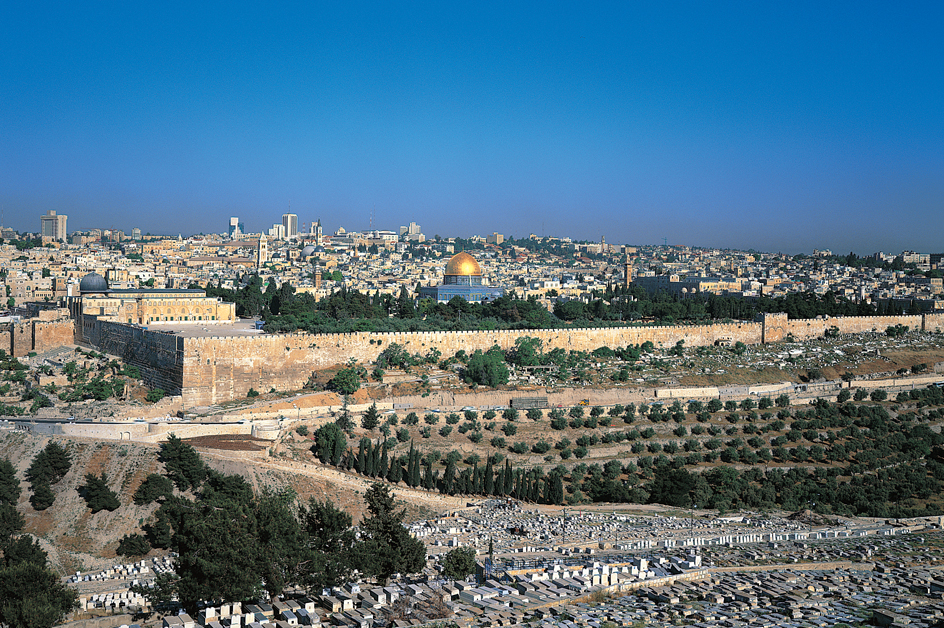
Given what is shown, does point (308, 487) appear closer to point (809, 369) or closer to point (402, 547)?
point (402, 547)

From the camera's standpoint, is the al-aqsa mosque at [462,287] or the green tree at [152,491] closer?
the green tree at [152,491]

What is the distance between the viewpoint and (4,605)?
44.2 ft

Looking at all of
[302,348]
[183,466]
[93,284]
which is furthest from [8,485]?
[93,284]

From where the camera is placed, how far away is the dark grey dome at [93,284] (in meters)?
41.7

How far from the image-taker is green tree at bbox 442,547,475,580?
15.3 metres

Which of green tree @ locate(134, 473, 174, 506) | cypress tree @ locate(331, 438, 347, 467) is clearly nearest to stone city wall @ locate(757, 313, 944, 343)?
cypress tree @ locate(331, 438, 347, 467)

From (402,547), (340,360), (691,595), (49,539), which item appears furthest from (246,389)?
(691,595)

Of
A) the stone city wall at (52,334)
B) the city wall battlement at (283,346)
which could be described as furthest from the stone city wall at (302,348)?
the stone city wall at (52,334)

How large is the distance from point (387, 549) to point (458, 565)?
1273 millimetres

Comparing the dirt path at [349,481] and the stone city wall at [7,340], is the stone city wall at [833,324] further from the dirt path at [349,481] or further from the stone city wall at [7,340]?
the stone city wall at [7,340]

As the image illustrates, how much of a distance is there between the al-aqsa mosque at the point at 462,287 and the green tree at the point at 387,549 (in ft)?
112

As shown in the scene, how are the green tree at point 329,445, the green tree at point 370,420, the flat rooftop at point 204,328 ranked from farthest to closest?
the flat rooftop at point 204,328 < the green tree at point 370,420 < the green tree at point 329,445

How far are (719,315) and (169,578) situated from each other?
38338mm

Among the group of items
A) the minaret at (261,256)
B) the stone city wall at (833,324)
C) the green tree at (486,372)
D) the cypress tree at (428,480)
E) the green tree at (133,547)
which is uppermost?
the minaret at (261,256)
